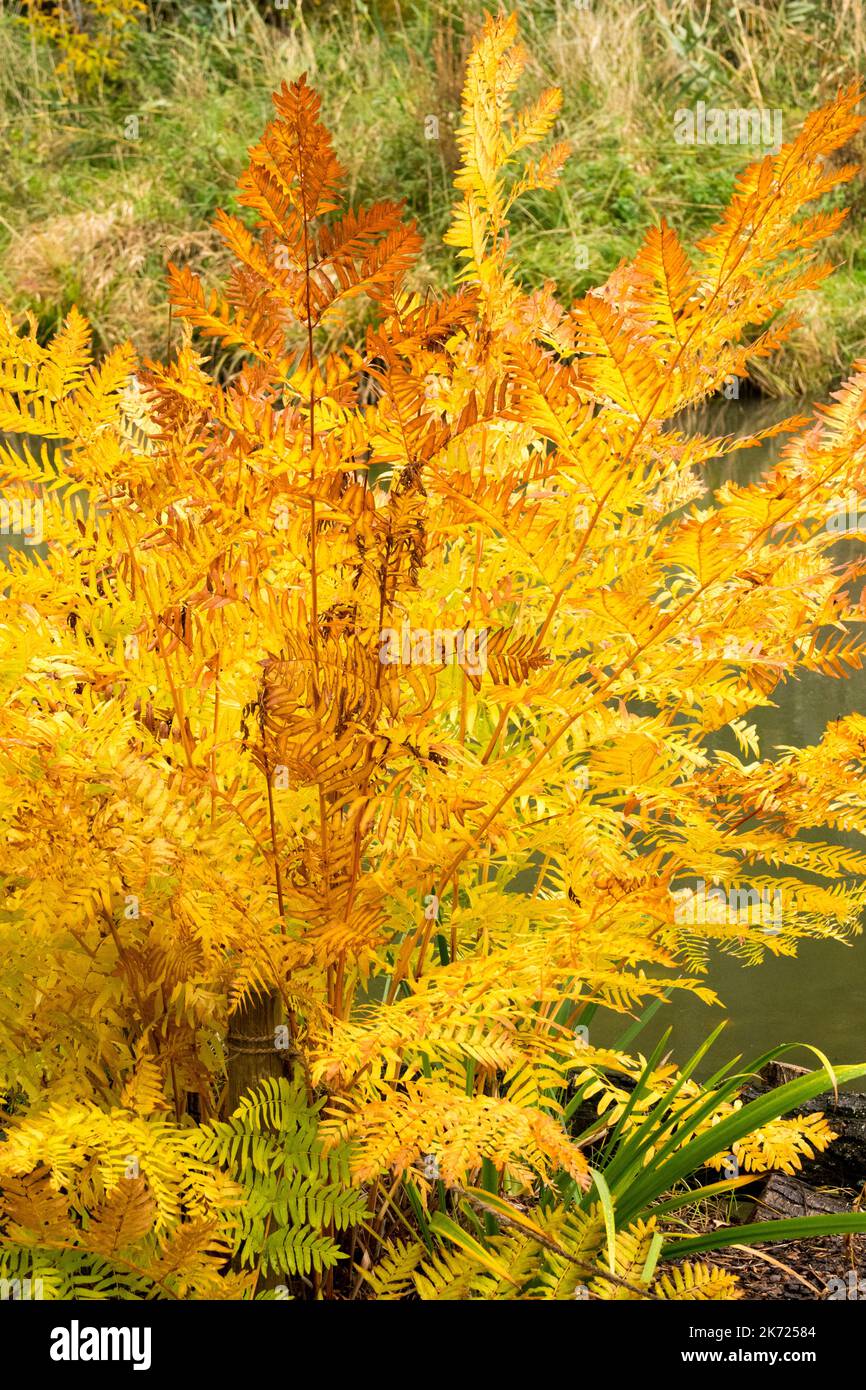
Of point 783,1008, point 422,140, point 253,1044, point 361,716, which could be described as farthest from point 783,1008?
point 422,140

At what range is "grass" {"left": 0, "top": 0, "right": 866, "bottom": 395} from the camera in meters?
7.80

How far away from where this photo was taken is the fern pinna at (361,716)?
44.6 inches

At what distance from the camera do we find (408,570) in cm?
122

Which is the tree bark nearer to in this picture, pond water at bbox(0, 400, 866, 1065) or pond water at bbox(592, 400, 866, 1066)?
pond water at bbox(0, 400, 866, 1065)

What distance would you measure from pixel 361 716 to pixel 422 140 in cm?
800

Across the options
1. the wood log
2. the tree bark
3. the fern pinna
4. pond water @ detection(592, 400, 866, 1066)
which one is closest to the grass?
pond water @ detection(592, 400, 866, 1066)

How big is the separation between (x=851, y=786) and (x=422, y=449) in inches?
22.8

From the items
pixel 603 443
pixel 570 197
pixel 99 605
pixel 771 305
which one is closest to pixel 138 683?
pixel 99 605

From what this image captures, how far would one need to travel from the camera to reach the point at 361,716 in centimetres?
120

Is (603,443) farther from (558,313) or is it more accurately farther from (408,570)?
(558,313)

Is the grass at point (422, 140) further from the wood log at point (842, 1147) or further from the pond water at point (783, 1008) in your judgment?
the wood log at point (842, 1147)

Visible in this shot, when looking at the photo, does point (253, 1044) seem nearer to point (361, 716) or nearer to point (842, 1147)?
point (361, 716)

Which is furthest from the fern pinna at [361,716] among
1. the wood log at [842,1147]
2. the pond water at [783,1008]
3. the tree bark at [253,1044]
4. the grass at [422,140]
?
the grass at [422,140]

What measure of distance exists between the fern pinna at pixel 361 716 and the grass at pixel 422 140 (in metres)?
6.17
